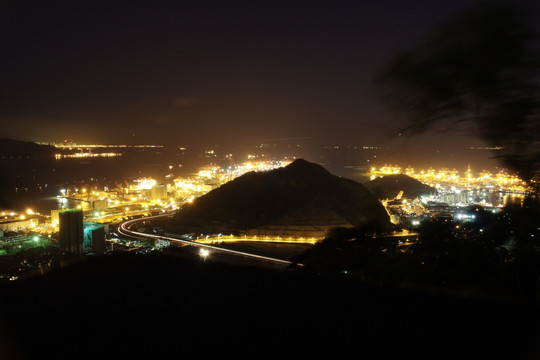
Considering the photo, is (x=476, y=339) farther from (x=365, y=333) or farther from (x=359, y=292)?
(x=359, y=292)

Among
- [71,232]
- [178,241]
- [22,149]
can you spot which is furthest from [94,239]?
[22,149]

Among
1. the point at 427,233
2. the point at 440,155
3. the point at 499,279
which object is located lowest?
the point at 499,279

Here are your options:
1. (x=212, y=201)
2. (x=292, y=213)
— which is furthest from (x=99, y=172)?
(x=292, y=213)

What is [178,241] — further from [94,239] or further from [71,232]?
[71,232]

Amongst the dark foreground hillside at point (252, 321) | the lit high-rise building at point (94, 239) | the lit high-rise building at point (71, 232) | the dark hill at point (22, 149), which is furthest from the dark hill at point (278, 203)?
the dark hill at point (22, 149)

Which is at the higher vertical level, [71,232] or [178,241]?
[71,232]

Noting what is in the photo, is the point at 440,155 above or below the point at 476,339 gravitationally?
above

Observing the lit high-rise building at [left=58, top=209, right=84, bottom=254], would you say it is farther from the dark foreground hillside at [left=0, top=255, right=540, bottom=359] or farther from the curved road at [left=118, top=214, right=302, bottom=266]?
the dark foreground hillside at [left=0, top=255, right=540, bottom=359]
